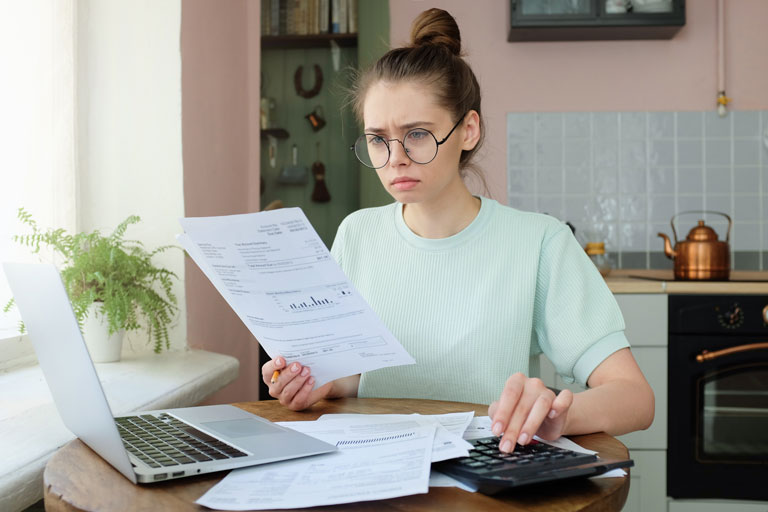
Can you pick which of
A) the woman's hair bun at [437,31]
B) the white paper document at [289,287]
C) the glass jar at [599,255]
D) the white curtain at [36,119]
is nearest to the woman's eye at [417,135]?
the woman's hair bun at [437,31]

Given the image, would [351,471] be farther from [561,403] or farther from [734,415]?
[734,415]

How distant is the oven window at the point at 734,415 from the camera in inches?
96.0

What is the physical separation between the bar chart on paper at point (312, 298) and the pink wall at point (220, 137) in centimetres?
123

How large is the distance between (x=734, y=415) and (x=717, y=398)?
0.27ft

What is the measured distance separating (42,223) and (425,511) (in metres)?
1.43

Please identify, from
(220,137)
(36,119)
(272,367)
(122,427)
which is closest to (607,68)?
(220,137)

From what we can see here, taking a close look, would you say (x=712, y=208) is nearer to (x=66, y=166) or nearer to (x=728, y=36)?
(x=728, y=36)

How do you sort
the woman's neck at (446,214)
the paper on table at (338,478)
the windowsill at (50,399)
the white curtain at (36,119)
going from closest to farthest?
the paper on table at (338,478) → the windowsill at (50,399) → the woman's neck at (446,214) → the white curtain at (36,119)

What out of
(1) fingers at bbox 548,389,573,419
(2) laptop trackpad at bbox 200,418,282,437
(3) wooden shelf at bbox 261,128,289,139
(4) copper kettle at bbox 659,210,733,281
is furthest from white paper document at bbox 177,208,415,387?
(3) wooden shelf at bbox 261,128,289,139

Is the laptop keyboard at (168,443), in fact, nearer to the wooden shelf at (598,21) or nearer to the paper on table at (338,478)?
the paper on table at (338,478)

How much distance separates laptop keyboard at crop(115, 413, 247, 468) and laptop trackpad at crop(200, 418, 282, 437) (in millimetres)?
25

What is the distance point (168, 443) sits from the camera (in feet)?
2.59

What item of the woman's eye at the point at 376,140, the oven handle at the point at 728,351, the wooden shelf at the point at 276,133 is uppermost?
the wooden shelf at the point at 276,133

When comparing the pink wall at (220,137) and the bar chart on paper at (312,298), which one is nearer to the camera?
the bar chart on paper at (312,298)
